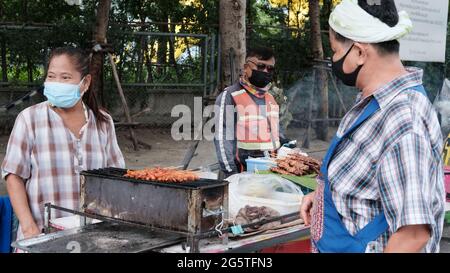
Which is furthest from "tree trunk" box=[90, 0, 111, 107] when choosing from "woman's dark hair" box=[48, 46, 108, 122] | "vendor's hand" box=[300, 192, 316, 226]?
"vendor's hand" box=[300, 192, 316, 226]

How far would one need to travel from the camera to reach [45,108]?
131 inches

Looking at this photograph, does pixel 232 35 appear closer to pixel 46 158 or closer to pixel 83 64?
pixel 83 64

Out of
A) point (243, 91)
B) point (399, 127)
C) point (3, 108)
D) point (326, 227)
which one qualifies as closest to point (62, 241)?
point (326, 227)

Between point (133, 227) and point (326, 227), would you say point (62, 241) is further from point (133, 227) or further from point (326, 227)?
point (326, 227)

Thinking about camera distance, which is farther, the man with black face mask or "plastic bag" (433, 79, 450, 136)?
"plastic bag" (433, 79, 450, 136)

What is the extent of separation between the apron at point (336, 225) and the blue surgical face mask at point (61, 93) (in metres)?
1.68

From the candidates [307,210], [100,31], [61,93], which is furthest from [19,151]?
[100,31]

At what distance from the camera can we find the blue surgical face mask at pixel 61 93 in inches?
129

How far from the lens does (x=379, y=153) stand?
78.0 inches

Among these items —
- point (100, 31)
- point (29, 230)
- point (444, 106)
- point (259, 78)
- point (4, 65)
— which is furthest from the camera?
point (4, 65)

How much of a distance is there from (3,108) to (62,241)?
30.2 feet

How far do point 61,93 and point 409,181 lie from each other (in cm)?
215

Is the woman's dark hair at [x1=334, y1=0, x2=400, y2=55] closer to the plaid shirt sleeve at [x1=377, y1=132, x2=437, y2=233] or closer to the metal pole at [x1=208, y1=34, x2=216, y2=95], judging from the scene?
the plaid shirt sleeve at [x1=377, y1=132, x2=437, y2=233]

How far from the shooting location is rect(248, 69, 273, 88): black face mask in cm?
539
